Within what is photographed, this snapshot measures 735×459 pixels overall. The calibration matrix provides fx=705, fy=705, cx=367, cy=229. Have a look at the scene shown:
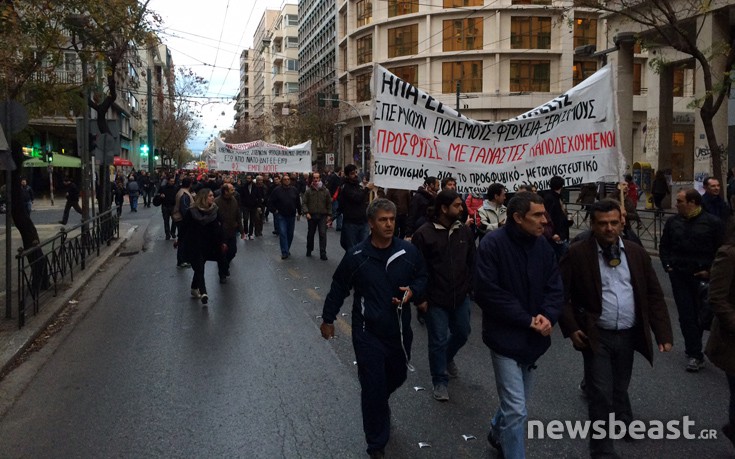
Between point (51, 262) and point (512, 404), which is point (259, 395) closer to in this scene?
point (512, 404)

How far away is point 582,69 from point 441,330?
1828 inches

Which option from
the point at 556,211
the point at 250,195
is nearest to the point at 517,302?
the point at 556,211

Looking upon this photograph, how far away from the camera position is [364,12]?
178ft

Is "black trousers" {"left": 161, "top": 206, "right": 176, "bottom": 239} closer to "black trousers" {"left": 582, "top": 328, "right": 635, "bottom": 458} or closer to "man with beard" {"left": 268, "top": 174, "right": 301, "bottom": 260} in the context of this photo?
"man with beard" {"left": 268, "top": 174, "right": 301, "bottom": 260}

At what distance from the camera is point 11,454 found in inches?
186

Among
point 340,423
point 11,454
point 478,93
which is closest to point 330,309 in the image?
point 340,423

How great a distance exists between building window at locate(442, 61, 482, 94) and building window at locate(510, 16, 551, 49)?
2.89 m

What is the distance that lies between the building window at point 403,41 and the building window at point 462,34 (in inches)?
92.3

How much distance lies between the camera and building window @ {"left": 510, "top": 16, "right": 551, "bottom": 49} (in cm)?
4709

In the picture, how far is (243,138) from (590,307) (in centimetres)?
8402

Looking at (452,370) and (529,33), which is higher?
(529,33)

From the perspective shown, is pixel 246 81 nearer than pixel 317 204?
No

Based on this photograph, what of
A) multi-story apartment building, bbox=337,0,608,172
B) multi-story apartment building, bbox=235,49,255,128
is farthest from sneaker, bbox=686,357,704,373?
multi-story apartment building, bbox=235,49,255,128

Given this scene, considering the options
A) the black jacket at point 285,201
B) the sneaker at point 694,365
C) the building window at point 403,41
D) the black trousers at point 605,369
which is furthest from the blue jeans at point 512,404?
the building window at point 403,41
